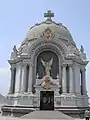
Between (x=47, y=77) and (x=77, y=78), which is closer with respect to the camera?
(x=47, y=77)

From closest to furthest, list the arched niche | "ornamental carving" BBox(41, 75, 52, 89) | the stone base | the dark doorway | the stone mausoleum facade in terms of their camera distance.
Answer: the stone base < the stone mausoleum facade < "ornamental carving" BBox(41, 75, 52, 89) < the dark doorway < the arched niche

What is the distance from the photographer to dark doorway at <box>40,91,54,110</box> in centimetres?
2541

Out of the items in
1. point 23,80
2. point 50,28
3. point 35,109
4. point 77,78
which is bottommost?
point 35,109

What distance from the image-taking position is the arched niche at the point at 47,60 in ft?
89.7

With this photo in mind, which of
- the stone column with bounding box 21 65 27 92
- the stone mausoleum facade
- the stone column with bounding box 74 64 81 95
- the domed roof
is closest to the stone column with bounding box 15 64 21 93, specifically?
the stone mausoleum facade

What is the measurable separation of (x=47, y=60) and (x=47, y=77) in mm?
3124

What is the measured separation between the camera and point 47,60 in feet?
91.5

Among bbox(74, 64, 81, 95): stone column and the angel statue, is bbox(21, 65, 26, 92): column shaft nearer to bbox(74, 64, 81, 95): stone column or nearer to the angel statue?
the angel statue

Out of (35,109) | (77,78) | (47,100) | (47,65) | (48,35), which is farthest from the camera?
(48,35)

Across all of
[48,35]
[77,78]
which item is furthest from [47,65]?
[77,78]

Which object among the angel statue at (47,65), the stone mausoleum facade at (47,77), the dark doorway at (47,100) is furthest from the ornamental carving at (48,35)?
the dark doorway at (47,100)

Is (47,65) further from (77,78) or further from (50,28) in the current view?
(50,28)

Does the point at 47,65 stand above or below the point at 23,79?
above

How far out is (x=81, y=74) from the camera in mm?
29188
